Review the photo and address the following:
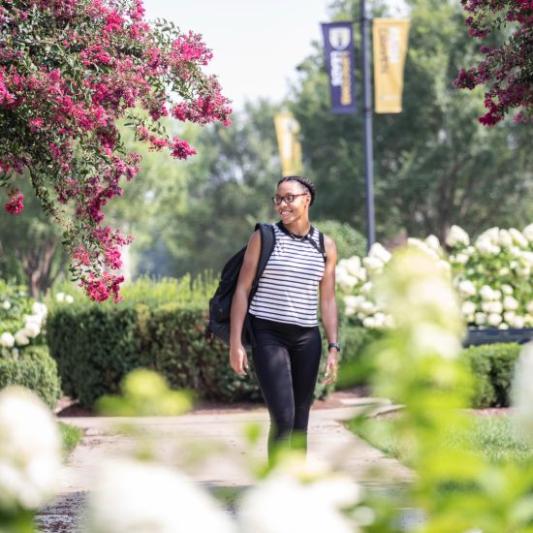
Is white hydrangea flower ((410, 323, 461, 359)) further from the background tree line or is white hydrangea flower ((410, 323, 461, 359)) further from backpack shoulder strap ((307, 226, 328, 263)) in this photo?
the background tree line

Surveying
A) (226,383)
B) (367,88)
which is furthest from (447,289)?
(367,88)

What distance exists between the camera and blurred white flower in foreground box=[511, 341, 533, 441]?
1600 mm

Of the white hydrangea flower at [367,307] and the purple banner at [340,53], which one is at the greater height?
the purple banner at [340,53]

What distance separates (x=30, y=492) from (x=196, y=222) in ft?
214

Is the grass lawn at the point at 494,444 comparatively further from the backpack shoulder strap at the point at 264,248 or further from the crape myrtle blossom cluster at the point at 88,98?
the crape myrtle blossom cluster at the point at 88,98

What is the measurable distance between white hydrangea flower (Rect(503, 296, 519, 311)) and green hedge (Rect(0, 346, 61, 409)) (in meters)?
6.02

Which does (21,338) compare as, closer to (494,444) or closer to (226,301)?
(494,444)

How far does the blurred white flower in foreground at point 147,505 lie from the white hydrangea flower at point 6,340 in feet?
42.7

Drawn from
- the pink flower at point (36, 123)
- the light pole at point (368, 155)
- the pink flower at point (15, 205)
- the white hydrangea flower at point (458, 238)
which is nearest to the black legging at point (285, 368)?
the pink flower at point (36, 123)

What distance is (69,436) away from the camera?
35.3 ft

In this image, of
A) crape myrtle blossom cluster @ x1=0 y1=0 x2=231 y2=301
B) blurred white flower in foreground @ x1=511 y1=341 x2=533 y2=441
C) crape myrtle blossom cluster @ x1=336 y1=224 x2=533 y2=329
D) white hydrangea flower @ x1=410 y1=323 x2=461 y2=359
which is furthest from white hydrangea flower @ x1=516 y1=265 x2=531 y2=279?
white hydrangea flower @ x1=410 y1=323 x2=461 y2=359

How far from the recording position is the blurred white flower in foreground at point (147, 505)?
124cm

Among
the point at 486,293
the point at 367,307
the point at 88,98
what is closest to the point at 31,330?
the point at 367,307

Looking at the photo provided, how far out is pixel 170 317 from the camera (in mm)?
14164
